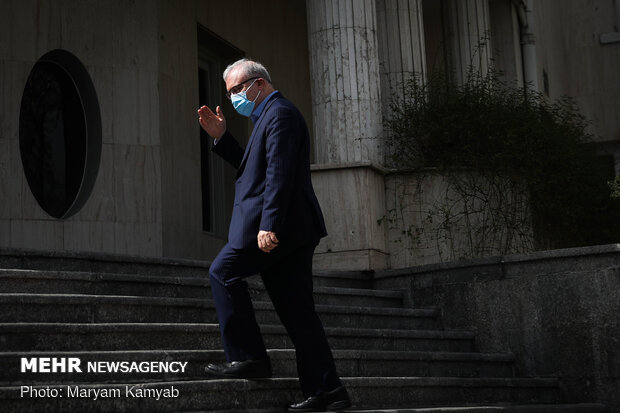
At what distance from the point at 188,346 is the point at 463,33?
8.77m

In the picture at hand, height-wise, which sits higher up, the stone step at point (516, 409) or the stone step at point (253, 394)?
the stone step at point (253, 394)

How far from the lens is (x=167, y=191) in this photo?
11.4 meters

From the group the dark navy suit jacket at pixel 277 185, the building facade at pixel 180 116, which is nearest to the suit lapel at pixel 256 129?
the dark navy suit jacket at pixel 277 185

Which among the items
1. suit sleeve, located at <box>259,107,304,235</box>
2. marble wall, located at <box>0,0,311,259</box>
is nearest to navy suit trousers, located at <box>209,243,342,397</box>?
suit sleeve, located at <box>259,107,304,235</box>

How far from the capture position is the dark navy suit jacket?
17.7 ft

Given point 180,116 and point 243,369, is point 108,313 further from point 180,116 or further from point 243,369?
point 180,116

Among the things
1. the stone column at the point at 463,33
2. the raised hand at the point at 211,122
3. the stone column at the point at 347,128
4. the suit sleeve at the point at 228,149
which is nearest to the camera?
the raised hand at the point at 211,122

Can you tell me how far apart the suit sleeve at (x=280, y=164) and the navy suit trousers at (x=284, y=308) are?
0.18m

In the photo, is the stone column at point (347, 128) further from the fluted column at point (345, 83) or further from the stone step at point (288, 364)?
the stone step at point (288, 364)

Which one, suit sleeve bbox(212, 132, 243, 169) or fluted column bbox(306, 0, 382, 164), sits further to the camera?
fluted column bbox(306, 0, 382, 164)

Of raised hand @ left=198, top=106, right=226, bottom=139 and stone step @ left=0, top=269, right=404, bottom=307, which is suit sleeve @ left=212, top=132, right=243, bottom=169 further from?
stone step @ left=0, top=269, right=404, bottom=307

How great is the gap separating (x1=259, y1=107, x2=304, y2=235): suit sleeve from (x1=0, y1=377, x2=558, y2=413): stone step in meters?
0.93

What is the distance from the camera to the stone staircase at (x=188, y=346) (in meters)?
5.44

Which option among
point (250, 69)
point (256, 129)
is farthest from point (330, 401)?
point (250, 69)
